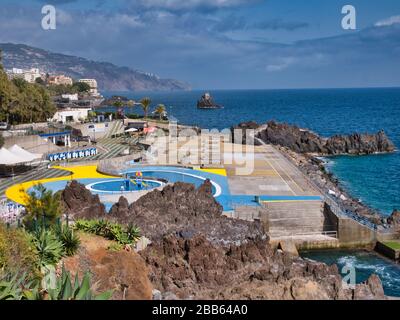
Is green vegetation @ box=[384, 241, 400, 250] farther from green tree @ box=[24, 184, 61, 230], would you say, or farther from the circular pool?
green tree @ box=[24, 184, 61, 230]

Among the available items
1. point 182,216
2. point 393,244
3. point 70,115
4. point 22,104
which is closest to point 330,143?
point 70,115

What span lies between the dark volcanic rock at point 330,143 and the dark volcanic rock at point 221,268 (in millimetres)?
47076

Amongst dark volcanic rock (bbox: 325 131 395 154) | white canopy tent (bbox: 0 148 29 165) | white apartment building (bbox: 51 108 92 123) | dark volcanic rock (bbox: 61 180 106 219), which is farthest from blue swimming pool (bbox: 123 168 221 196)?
dark volcanic rock (bbox: 325 131 395 154)

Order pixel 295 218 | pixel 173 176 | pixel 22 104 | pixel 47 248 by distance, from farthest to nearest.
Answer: pixel 22 104, pixel 173 176, pixel 295 218, pixel 47 248

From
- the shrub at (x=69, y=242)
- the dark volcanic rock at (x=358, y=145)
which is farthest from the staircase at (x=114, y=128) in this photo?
the shrub at (x=69, y=242)

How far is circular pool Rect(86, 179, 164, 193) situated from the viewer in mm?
33219

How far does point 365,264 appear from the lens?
88.7 feet

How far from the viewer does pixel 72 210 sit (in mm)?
25812

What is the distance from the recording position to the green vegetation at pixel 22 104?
48688 mm

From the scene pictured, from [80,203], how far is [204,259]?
8.68m

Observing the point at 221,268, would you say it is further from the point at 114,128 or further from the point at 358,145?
the point at 358,145

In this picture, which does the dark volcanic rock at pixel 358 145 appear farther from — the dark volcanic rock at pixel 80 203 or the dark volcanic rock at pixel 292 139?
the dark volcanic rock at pixel 80 203
